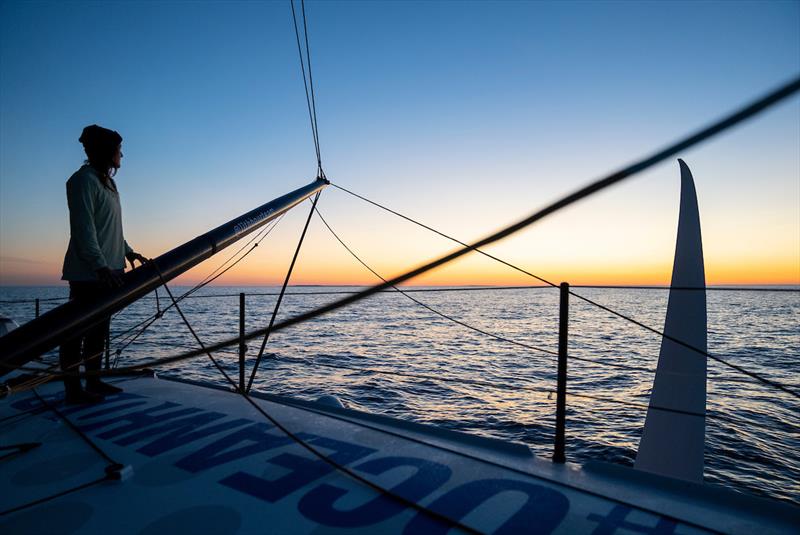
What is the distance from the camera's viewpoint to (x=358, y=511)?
184 cm

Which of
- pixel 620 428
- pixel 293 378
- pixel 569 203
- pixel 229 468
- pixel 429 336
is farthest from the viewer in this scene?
pixel 429 336

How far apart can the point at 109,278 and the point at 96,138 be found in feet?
4.00

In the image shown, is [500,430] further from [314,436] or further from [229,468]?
[229,468]

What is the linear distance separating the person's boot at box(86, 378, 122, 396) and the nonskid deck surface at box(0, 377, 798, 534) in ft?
1.72

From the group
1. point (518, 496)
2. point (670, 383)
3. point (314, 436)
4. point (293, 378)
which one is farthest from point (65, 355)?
point (293, 378)

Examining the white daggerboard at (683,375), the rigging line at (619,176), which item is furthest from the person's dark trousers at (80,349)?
the white daggerboard at (683,375)

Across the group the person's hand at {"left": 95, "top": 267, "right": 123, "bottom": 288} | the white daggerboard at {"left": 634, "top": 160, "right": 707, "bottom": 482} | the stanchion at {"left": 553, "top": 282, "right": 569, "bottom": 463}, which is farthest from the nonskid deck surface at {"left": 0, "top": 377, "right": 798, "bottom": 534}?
the white daggerboard at {"left": 634, "top": 160, "right": 707, "bottom": 482}

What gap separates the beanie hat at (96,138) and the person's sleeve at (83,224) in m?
0.33

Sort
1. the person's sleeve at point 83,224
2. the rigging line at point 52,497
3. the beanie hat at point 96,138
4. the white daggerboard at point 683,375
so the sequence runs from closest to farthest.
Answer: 1. the rigging line at point 52,497
2. the person's sleeve at point 83,224
3. the beanie hat at point 96,138
4. the white daggerboard at point 683,375

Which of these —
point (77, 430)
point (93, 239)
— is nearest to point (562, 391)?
point (93, 239)

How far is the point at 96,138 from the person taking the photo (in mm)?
2701

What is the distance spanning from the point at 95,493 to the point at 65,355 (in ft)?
5.42

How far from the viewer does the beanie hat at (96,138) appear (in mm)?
2695

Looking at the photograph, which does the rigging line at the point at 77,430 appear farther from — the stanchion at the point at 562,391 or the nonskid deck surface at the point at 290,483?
the stanchion at the point at 562,391
